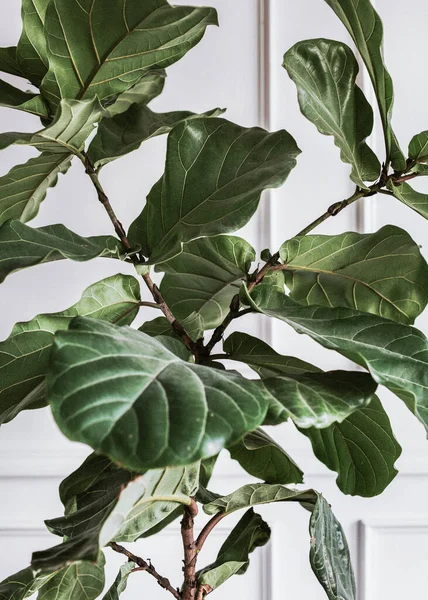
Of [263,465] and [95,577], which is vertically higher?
[263,465]

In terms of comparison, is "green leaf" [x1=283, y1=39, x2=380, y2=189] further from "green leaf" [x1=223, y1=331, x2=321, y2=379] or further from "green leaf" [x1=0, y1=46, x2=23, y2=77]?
"green leaf" [x1=0, y1=46, x2=23, y2=77]

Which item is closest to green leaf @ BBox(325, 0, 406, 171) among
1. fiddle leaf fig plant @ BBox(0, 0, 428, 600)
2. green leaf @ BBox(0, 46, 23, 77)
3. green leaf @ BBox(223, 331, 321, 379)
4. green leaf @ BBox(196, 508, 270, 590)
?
fiddle leaf fig plant @ BBox(0, 0, 428, 600)

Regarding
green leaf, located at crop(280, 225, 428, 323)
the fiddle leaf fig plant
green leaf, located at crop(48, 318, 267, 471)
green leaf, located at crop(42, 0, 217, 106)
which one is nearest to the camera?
green leaf, located at crop(48, 318, 267, 471)

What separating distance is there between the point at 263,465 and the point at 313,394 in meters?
0.34

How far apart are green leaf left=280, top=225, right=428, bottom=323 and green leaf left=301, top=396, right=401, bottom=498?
11 cm

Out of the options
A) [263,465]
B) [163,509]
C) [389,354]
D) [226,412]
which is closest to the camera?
[226,412]

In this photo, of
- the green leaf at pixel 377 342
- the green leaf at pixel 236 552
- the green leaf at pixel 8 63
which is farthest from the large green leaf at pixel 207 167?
the green leaf at pixel 236 552

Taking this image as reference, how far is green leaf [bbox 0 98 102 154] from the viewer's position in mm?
606

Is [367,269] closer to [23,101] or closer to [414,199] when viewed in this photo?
[414,199]

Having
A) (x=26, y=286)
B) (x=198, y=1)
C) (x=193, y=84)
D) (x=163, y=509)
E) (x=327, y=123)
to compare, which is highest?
(x=198, y=1)

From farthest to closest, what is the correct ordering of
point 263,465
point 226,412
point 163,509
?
point 263,465 → point 163,509 → point 226,412

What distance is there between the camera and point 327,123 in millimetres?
683

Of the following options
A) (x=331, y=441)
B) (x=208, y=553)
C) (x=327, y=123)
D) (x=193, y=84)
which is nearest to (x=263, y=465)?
(x=331, y=441)

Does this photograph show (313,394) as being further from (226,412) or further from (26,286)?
(26,286)
